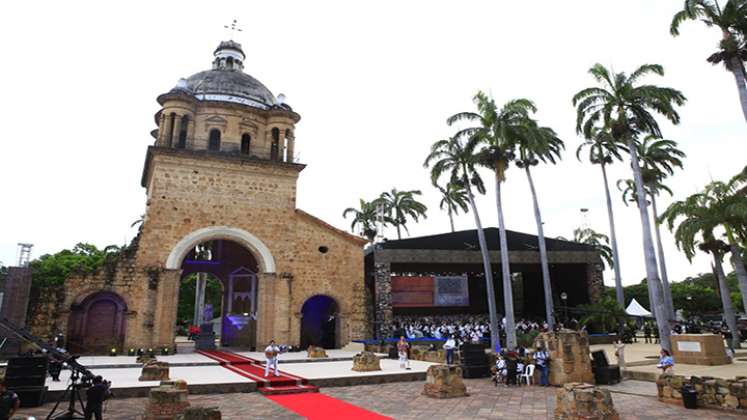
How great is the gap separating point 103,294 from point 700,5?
2921cm

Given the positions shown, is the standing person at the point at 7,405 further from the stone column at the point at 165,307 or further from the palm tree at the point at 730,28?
the palm tree at the point at 730,28

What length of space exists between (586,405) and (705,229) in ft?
64.3

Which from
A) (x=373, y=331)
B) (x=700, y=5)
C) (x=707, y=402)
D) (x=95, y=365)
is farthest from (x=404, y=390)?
(x=700, y=5)

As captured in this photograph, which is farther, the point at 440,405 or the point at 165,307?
the point at 165,307

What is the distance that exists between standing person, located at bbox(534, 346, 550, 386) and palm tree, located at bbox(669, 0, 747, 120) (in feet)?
40.2

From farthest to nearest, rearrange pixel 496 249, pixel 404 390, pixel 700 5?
pixel 496 249
pixel 700 5
pixel 404 390

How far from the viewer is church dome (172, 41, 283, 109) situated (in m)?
26.6

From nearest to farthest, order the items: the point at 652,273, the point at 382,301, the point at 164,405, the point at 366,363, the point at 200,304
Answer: the point at 164,405, the point at 366,363, the point at 652,273, the point at 382,301, the point at 200,304

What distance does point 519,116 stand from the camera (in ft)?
82.0

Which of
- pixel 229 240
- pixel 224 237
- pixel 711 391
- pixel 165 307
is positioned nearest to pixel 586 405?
pixel 711 391

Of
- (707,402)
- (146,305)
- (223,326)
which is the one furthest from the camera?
(223,326)

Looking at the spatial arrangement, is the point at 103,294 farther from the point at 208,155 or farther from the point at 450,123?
the point at 450,123

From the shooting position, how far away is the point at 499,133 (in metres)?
24.6

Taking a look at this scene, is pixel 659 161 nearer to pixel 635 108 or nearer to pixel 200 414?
pixel 635 108
